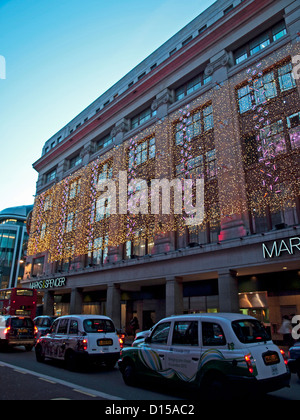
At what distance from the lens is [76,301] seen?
1145 inches

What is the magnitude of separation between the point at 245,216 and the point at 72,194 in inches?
863

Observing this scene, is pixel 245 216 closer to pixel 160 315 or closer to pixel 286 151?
pixel 286 151

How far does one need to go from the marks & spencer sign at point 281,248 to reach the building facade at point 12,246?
73007 mm

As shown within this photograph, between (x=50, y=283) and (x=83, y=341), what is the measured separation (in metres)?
24.0

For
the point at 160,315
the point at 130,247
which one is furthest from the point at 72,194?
the point at 160,315

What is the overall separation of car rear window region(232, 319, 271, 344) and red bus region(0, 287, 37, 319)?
19.8 m

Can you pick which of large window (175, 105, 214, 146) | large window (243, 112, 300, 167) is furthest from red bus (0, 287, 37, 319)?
large window (243, 112, 300, 167)

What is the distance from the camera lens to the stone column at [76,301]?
94.8 ft

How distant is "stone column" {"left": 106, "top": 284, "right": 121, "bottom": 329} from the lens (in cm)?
2420

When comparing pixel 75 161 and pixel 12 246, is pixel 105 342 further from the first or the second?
pixel 12 246

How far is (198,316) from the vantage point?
6.93 metres

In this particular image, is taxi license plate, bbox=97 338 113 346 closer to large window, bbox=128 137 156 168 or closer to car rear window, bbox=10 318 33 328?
car rear window, bbox=10 318 33 328

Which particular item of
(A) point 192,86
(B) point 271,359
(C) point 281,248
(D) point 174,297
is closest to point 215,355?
(B) point 271,359

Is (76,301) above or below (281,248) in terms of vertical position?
below
